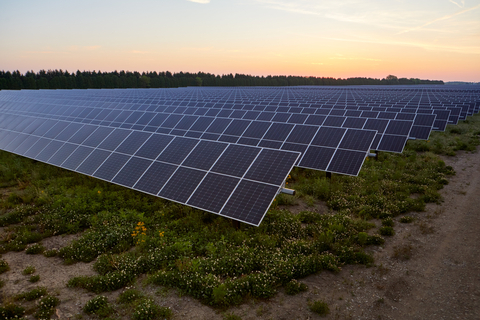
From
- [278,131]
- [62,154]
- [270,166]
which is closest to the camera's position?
[270,166]

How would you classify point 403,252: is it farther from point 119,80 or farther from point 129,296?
point 119,80

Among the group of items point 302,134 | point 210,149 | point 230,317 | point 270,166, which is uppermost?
point 302,134

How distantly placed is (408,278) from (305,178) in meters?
7.73

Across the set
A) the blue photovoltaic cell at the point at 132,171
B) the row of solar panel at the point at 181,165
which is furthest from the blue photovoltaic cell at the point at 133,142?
the blue photovoltaic cell at the point at 132,171

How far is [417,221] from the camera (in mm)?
10930

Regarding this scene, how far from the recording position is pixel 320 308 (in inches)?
258

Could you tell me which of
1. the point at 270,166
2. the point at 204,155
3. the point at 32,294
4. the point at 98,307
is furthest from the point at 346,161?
the point at 32,294

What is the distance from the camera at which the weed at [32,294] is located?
6855mm

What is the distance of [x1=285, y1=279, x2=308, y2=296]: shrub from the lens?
711 cm

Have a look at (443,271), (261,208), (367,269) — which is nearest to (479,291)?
(443,271)

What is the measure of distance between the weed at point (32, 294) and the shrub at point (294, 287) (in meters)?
6.04

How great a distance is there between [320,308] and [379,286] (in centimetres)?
198

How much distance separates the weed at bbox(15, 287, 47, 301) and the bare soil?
0.23 metres

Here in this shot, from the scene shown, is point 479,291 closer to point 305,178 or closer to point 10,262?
point 305,178
